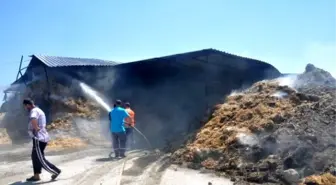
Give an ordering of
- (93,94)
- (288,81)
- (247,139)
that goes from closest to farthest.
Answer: (247,139) → (288,81) → (93,94)

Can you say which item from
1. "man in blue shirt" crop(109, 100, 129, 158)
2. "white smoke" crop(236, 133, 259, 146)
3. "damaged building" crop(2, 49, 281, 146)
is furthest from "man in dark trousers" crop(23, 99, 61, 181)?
"damaged building" crop(2, 49, 281, 146)

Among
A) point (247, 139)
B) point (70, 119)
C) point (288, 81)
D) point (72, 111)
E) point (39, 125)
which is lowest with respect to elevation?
point (247, 139)

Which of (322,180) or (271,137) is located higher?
(271,137)

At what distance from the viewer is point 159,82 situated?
18922 mm

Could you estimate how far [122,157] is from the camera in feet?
36.7

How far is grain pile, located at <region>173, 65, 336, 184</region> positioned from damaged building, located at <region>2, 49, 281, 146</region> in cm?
407

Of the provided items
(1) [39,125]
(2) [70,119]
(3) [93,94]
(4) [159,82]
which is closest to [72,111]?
(2) [70,119]

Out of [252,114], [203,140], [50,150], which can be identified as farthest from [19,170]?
[252,114]

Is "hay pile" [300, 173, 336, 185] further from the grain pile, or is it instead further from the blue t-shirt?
the blue t-shirt

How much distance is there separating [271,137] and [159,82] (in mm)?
10225

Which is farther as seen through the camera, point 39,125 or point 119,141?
point 119,141

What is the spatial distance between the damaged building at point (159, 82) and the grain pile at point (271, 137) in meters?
4.07

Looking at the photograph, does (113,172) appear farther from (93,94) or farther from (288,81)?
(93,94)

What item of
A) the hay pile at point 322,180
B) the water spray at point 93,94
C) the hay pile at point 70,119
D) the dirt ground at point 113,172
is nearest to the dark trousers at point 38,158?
the dirt ground at point 113,172
